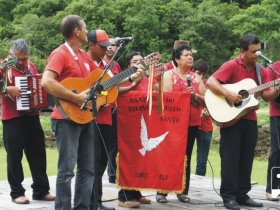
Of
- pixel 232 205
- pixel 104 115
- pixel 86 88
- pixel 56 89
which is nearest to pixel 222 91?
pixel 232 205

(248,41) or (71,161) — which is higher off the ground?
(248,41)

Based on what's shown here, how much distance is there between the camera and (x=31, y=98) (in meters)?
6.24

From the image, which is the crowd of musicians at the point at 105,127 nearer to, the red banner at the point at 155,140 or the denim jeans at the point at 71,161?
the denim jeans at the point at 71,161

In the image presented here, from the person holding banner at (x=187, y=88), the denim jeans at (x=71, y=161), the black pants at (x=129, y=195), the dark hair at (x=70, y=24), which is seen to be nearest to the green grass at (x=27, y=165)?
the black pants at (x=129, y=195)

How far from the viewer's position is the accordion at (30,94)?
6207 mm

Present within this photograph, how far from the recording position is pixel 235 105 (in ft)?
20.2

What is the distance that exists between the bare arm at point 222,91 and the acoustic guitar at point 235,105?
67 millimetres

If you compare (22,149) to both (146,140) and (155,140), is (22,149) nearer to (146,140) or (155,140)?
(146,140)

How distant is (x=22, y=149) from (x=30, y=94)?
798mm

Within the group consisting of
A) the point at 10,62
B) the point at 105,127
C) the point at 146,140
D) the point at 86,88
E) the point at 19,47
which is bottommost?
the point at 146,140

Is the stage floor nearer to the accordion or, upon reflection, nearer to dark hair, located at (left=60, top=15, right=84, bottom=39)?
the accordion

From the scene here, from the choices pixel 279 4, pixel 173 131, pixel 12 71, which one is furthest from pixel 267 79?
pixel 279 4

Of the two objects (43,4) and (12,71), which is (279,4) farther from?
(12,71)

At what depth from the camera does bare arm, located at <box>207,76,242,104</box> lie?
609 cm
